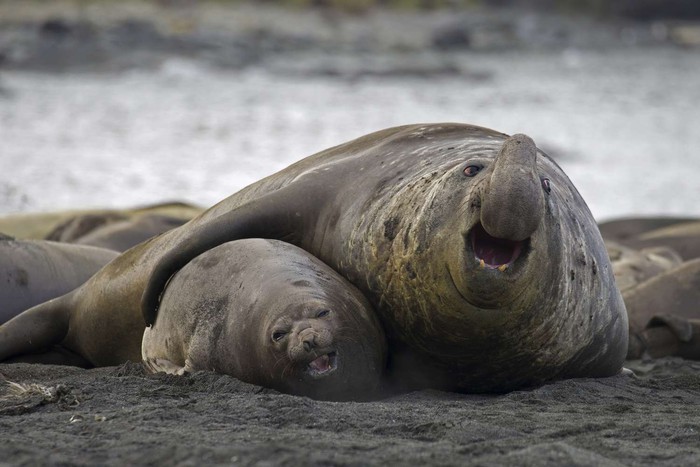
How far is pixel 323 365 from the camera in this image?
4375mm

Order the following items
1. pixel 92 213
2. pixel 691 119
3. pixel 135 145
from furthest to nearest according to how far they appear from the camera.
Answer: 1. pixel 691 119
2. pixel 135 145
3. pixel 92 213

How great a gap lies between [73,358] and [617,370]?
2655mm

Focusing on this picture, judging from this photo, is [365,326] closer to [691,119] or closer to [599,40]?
[691,119]

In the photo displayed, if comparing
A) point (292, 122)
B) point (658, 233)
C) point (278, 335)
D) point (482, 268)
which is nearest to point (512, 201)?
point (482, 268)

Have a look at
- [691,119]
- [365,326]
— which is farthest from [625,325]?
[691,119]

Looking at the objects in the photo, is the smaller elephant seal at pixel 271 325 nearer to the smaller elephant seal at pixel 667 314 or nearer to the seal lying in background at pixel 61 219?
the smaller elephant seal at pixel 667 314

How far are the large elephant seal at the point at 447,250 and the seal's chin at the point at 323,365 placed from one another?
0.40 m

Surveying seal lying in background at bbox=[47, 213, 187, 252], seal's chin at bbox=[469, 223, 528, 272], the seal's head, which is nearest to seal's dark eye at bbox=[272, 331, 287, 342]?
the seal's head

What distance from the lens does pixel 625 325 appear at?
5285 mm

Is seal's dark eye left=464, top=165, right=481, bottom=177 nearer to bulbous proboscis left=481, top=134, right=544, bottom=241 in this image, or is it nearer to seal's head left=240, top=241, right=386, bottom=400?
bulbous proboscis left=481, top=134, right=544, bottom=241

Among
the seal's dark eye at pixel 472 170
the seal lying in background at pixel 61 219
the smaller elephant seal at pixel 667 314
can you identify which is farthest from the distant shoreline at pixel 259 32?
the seal's dark eye at pixel 472 170

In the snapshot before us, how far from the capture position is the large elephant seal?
4164 millimetres

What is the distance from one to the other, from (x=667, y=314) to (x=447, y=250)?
10.0 ft

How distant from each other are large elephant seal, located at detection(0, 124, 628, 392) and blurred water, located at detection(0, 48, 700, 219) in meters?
8.38
